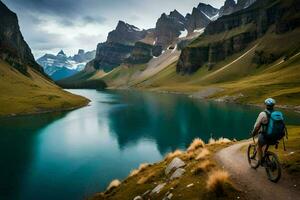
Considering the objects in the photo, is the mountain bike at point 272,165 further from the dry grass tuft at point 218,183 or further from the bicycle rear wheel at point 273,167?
the dry grass tuft at point 218,183

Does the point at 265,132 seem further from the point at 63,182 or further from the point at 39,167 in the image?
the point at 39,167

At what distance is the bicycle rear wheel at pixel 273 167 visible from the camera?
63.7ft

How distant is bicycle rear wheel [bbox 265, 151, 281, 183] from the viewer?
19.4m

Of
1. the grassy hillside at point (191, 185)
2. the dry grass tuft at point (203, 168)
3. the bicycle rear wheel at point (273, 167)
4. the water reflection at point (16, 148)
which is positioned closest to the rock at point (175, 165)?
the grassy hillside at point (191, 185)

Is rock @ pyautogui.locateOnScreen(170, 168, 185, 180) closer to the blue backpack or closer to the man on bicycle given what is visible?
the man on bicycle

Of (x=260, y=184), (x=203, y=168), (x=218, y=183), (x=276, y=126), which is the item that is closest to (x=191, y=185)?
(x=203, y=168)

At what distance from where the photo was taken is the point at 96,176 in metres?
60.0

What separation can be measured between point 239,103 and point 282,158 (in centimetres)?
16970

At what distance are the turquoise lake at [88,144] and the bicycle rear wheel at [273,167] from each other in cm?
3510

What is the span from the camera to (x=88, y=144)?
3718 inches

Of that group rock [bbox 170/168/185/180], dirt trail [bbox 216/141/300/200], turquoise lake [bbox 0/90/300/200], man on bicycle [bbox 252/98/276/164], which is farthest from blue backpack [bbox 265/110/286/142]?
turquoise lake [bbox 0/90/300/200]

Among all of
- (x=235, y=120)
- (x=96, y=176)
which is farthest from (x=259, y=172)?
(x=235, y=120)

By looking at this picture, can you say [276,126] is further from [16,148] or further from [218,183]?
[16,148]

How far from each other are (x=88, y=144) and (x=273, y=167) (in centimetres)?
7914
